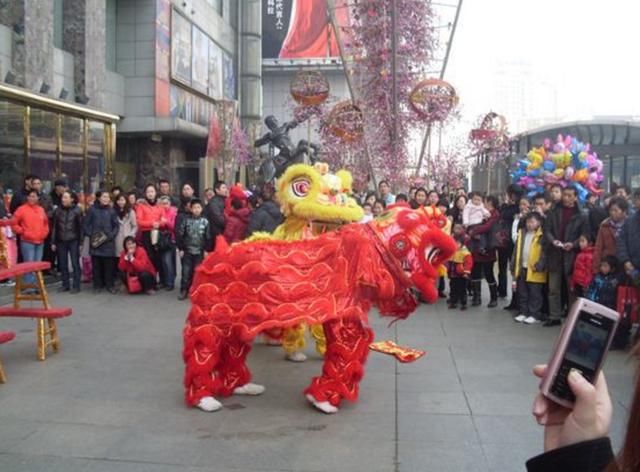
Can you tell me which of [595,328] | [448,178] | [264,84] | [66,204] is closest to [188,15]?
[448,178]

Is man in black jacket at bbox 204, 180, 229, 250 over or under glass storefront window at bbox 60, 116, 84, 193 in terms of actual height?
under

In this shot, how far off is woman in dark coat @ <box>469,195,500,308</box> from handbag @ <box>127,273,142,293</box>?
14.9 feet

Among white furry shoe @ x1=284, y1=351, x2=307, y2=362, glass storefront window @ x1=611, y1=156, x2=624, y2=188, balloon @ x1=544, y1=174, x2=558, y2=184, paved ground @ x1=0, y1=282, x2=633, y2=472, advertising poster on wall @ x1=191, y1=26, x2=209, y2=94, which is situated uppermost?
advertising poster on wall @ x1=191, y1=26, x2=209, y2=94

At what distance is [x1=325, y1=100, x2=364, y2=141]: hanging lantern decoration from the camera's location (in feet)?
32.1

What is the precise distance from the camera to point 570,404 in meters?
1.35

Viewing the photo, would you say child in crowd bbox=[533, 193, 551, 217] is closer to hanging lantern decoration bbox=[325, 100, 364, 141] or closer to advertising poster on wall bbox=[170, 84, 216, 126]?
hanging lantern decoration bbox=[325, 100, 364, 141]

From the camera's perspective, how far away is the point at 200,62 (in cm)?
2438

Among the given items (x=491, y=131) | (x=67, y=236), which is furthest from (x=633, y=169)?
(x=67, y=236)

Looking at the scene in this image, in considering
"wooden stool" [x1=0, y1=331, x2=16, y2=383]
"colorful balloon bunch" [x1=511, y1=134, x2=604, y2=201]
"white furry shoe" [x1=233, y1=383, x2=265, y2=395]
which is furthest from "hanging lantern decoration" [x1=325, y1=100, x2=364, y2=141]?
"wooden stool" [x1=0, y1=331, x2=16, y2=383]

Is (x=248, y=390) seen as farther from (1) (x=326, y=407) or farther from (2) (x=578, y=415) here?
(2) (x=578, y=415)

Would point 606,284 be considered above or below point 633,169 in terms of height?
below

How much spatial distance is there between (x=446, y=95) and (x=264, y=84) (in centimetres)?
3299

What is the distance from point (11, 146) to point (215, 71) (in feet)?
54.4

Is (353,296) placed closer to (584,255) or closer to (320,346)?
(320,346)
